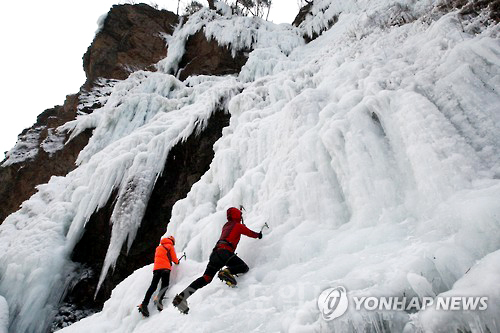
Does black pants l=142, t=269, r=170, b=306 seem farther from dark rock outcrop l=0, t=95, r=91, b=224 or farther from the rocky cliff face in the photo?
dark rock outcrop l=0, t=95, r=91, b=224

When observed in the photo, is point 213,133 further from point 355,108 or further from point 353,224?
point 353,224

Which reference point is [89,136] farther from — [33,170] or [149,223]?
[149,223]

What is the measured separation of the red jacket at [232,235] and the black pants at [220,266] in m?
0.09

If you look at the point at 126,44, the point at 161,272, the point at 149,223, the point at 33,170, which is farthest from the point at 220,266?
the point at 126,44

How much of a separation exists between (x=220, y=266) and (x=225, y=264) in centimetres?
7

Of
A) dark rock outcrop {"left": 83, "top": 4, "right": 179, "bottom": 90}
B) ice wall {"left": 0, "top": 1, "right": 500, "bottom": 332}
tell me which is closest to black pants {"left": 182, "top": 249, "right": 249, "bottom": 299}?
ice wall {"left": 0, "top": 1, "right": 500, "bottom": 332}

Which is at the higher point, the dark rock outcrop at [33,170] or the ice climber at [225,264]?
the dark rock outcrop at [33,170]

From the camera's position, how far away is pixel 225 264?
145 inches

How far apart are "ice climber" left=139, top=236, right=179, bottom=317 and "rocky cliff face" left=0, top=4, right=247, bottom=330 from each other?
165 inches

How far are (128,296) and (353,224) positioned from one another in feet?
11.6

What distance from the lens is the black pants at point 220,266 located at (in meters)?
3.66

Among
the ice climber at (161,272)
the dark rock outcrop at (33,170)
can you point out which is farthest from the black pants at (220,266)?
the dark rock outcrop at (33,170)

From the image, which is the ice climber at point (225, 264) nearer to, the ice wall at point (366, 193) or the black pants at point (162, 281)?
the ice wall at point (366, 193)

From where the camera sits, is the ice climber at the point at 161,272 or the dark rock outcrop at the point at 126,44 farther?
the dark rock outcrop at the point at 126,44
